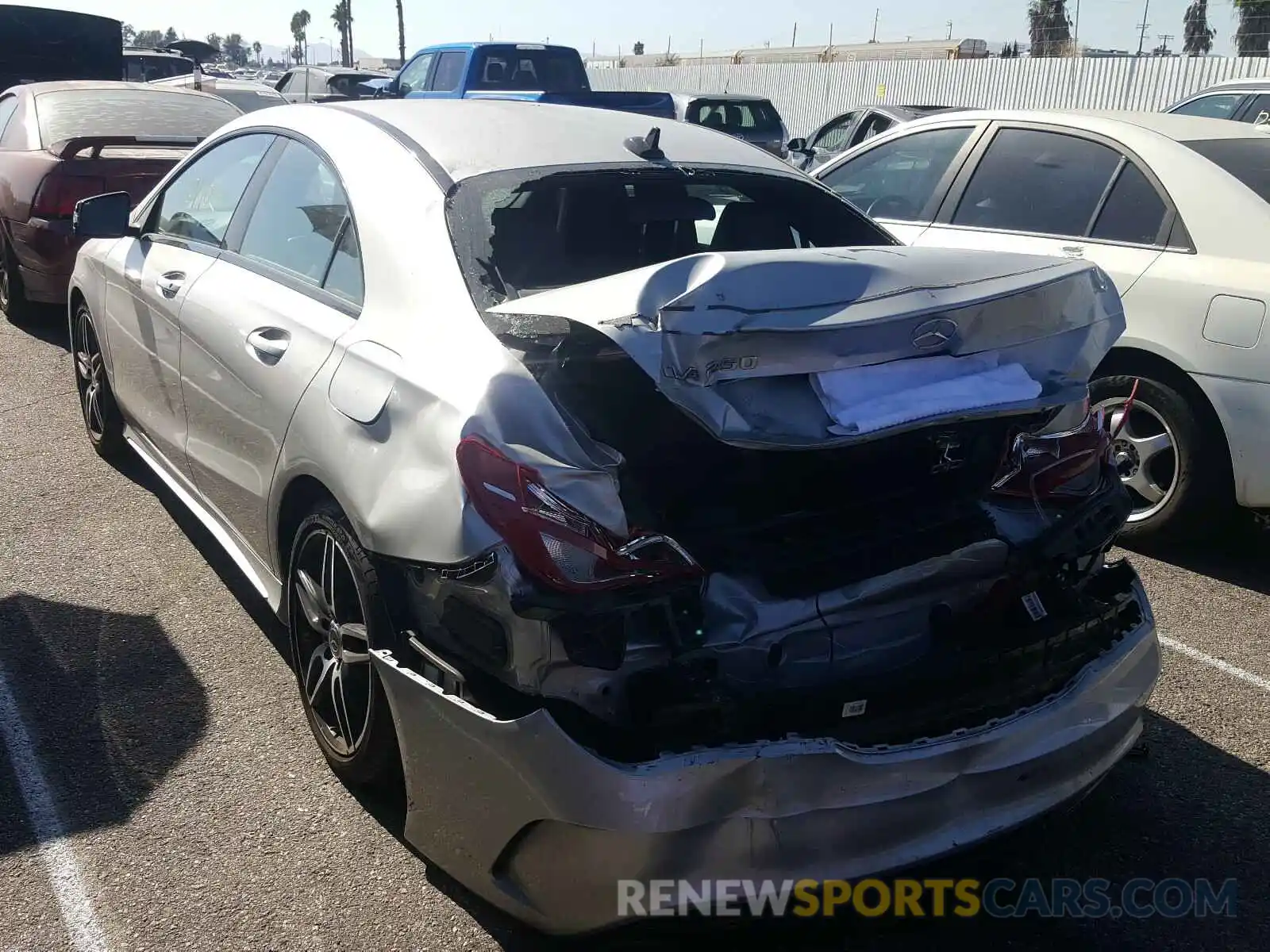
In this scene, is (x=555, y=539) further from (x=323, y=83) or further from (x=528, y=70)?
(x=323, y=83)

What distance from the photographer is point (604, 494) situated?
7.22 feet

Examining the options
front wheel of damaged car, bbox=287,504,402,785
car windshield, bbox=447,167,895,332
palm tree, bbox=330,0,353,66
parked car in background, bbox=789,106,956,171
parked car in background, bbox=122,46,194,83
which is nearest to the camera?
front wheel of damaged car, bbox=287,504,402,785

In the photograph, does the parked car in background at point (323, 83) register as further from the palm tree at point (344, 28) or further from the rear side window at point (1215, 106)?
the palm tree at point (344, 28)

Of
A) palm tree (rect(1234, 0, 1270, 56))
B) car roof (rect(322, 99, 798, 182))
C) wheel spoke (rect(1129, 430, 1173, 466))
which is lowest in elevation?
wheel spoke (rect(1129, 430, 1173, 466))

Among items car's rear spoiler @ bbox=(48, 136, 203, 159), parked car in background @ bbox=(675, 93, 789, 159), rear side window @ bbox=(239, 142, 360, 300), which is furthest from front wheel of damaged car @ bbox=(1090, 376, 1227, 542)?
parked car in background @ bbox=(675, 93, 789, 159)

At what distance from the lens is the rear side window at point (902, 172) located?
5797 millimetres

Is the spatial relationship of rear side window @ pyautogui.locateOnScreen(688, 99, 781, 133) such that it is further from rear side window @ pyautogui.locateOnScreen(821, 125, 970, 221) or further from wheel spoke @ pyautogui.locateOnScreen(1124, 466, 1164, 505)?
wheel spoke @ pyautogui.locateOnScreen(1124, 466, 1164, 505)

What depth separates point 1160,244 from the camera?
15.5 ft

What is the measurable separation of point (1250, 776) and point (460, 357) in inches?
98.3

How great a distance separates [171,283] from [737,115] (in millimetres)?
14373

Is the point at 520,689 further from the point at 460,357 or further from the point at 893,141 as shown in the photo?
the point at 893,141

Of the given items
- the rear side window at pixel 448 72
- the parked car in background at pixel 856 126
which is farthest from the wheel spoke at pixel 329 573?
the rear side window at pixel 448 72

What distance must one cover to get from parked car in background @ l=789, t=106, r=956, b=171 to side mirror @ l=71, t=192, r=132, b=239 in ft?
31.6

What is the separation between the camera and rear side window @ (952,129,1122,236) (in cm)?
512
